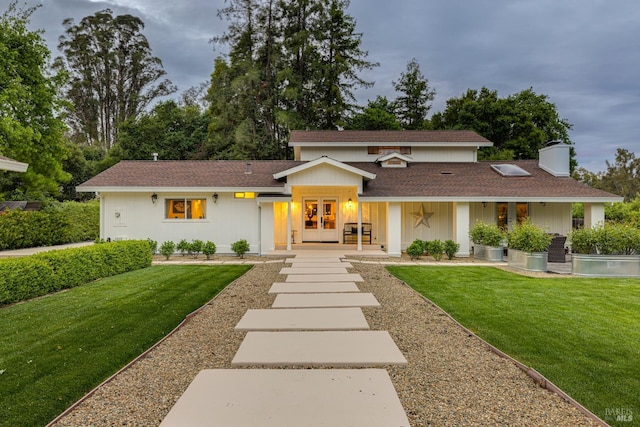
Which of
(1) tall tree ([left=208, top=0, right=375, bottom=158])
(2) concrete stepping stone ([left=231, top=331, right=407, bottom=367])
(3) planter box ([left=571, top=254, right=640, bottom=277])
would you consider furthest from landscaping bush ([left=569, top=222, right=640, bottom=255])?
(1) tall tree ([left=208, top=0, right=375, bottom=158])

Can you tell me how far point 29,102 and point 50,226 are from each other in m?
6.58

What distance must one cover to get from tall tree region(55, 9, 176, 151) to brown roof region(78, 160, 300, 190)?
27.5 meters

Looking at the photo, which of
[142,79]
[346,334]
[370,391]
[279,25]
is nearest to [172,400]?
[370,391]

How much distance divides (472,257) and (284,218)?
810cm

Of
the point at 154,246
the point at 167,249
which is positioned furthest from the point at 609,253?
the point at 154,246

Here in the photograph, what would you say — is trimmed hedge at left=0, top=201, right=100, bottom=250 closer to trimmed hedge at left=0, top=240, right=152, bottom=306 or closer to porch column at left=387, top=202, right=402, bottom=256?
trimmed hedge at left=0, top=240, right=152, bottom=306

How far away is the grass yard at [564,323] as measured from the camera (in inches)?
144

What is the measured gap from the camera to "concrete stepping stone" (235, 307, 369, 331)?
521 centimetres

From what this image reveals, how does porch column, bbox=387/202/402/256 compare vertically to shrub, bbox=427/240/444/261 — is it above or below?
above

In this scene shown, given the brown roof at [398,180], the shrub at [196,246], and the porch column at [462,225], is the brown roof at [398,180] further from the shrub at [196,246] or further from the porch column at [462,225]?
the shrub at [196,246]

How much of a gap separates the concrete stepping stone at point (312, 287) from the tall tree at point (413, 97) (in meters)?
31.2

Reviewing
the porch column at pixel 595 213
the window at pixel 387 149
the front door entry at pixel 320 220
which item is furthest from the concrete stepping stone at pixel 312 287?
the porch column at pixel 595 213

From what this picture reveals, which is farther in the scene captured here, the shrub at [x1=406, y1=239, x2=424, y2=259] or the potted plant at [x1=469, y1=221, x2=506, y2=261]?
the shrub at [x1=406, y1=239, x2=424, y2=259]

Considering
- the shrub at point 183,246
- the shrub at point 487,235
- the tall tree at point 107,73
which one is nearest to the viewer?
the shrub at point 487,235
